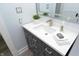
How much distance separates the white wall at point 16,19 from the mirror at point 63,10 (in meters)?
0.36

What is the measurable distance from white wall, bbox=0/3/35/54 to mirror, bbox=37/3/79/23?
0.36 metres

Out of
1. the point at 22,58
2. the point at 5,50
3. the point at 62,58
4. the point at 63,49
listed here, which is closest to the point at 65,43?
the point at 63,49

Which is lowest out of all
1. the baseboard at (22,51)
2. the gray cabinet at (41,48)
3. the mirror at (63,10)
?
the baseboard at (22,51)

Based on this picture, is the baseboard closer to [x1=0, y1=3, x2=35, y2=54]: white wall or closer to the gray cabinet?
[x1=0, y1=3, x2=35, y2=54]: white wall

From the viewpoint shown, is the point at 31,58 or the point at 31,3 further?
the point at 31,3

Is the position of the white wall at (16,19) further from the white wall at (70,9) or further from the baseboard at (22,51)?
the white wall at (70,9)

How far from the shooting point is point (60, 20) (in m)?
1.38

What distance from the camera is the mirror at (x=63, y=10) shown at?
1.16 m

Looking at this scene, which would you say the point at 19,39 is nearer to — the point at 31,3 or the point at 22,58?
the point at 31,3

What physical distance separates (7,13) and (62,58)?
3.87ft

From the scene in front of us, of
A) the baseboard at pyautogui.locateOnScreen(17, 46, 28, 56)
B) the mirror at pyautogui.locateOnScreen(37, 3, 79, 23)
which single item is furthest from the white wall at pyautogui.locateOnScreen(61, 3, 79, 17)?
the baseboard at pyautogui.locateOnScreen(17, 46, 28, 56)

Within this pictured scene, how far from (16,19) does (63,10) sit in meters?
0.97

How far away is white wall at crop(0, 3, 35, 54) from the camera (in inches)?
49.5

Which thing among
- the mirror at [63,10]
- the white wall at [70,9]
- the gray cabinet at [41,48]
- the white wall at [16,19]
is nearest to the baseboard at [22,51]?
the white wall at [16,19]
